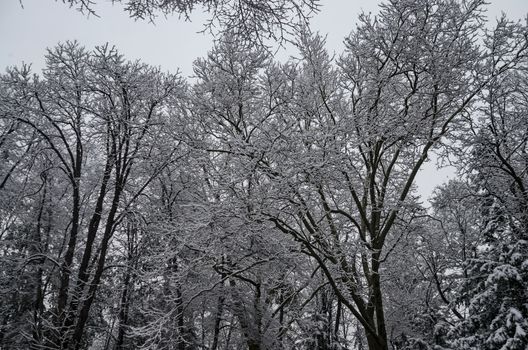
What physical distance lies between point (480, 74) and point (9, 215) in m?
15.2

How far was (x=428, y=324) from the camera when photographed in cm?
1571

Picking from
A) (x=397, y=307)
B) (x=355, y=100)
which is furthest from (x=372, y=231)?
(x=397, y=307)

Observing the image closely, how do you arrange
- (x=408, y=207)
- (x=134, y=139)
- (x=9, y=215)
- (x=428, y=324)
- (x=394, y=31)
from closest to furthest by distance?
(x=394, y=31), (x=408, y=207), (x=134, y=139), (x=9, y=215), (x=428, y=324)

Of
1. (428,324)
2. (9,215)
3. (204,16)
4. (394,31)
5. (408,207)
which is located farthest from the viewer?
(428,324)

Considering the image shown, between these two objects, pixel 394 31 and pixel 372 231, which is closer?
pixel 394 31

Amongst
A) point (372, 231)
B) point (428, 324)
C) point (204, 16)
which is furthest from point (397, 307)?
point (204, 16)

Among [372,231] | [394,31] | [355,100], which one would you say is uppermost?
[394,31]

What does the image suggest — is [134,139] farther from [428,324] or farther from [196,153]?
[428,324]

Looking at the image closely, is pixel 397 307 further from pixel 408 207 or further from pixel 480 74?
pixel 480 74

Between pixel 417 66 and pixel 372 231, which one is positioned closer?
pixel 417 66

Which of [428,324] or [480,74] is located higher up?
[480,74]

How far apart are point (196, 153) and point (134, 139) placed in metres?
2.21

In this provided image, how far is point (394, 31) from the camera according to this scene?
27.2 feet

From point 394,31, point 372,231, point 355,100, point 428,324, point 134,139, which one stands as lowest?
point 428,324
